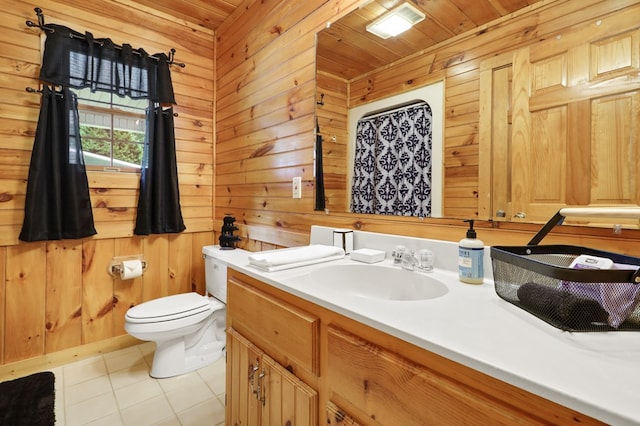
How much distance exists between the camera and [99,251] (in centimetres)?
219

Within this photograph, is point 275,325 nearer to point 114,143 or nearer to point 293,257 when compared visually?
point 293,257

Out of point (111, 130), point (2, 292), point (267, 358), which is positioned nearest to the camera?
point (267, 358)

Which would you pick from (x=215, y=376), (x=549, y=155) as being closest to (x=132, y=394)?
(x=215, y=376)

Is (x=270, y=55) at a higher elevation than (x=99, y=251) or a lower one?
higher

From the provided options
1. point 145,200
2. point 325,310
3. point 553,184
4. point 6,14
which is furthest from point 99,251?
point 553,184

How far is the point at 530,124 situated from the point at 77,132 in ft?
8.12

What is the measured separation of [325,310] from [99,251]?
2.06 meters

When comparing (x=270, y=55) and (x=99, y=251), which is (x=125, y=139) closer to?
(x=99, y=251)

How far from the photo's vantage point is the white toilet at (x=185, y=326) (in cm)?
177

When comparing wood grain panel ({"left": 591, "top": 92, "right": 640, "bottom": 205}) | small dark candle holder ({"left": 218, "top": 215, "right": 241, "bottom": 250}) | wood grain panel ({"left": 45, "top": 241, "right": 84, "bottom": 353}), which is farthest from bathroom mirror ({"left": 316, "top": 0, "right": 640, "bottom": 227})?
wood grain panel ({"left": 45, "top": 241, "right": 84, "bottom": 353})

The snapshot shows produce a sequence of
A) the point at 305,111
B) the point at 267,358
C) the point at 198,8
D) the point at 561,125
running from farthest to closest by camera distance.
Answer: the point at 198,8, the point at 305,111, the point at 267,358, the point at 561,125

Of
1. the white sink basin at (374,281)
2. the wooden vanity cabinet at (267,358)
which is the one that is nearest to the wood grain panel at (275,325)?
the wooden vanity cabinet at (267,358)

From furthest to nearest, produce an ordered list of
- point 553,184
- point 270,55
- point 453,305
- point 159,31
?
point 159,31
point 270,55
point 553,184
point 453,305

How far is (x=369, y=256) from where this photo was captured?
4.12 feet
